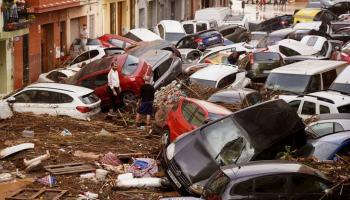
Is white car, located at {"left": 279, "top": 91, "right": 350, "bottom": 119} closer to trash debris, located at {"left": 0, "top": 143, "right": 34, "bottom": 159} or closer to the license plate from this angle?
the license plate

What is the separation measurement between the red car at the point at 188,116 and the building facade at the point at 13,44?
45.8 feet

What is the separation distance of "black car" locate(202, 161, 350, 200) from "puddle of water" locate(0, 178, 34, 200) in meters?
3.86

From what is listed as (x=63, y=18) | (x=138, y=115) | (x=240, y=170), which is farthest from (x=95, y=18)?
(x=240, y=170)

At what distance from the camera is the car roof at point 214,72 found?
23361 mm

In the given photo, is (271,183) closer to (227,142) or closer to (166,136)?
(227,142)

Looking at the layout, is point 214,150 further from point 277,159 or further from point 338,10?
point 338,10

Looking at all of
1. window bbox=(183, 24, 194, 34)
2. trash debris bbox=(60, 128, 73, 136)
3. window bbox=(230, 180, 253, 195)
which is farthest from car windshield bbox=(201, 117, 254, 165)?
window bbox=(183, 24, 194, 34)

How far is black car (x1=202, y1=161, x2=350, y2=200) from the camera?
11320mm

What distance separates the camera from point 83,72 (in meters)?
23.3

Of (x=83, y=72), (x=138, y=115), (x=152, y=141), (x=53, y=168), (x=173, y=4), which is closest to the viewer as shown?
(x=53, y=168)

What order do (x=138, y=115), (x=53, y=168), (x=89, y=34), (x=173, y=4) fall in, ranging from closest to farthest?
(x=53, y=168), (x=138, y=115), (x=89, y=34), (x=173, y=4)

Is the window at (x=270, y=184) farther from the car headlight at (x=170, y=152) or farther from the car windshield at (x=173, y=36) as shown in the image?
the car windshield at (x=173, y=36)

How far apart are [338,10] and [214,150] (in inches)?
1683

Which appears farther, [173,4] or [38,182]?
[173,4]
